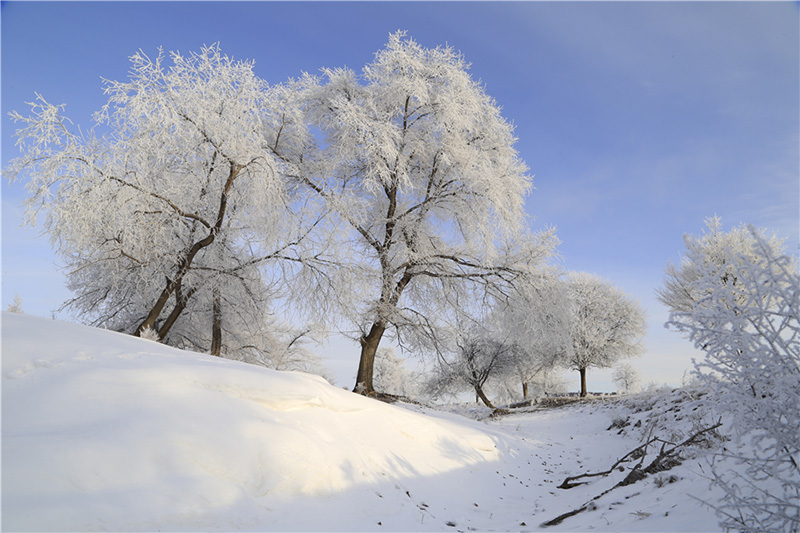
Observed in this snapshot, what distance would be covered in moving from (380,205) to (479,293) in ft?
13.7

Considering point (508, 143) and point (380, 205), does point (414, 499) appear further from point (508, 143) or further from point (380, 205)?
point (508, 143)

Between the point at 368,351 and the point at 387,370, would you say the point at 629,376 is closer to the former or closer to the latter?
the point at 387,370

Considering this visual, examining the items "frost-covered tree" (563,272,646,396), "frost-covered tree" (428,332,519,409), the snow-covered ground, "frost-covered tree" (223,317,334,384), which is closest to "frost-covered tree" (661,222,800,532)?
the snow-covered ground

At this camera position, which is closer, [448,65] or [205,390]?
[205,390]

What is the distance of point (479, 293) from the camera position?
13680mm

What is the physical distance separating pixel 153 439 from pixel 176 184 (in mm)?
9323

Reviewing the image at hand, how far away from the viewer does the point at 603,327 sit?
24.4 metres

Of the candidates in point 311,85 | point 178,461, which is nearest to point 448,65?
point 311,85

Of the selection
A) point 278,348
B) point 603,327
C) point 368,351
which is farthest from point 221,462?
point 603,327

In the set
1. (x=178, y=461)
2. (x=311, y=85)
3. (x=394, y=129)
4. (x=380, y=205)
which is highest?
(x=311, y=85)

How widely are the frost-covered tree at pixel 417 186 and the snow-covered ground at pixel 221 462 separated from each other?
22.6 ft

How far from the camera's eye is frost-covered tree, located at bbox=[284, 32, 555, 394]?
12.6 m

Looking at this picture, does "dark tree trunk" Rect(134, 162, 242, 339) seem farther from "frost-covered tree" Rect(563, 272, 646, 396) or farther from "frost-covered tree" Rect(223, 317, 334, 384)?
"frost-covered tree" Rect(563, 272, 646, 396)

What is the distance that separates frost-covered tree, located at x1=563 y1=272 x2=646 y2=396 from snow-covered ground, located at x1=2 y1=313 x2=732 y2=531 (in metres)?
19.2
